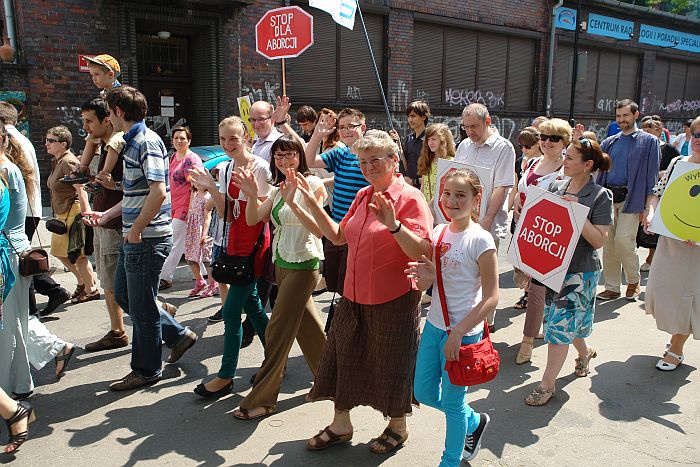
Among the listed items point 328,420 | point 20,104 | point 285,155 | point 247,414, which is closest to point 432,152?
point 285,155

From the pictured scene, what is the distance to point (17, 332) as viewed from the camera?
3918mm

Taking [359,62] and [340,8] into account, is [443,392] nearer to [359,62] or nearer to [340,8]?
[340,8]

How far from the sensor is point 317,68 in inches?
547

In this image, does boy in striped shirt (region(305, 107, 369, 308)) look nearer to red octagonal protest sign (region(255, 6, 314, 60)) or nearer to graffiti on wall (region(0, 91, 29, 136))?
red octagonal protest sign (region(255, 6, 314, 60))

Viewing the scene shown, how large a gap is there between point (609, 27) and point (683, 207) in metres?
18.1

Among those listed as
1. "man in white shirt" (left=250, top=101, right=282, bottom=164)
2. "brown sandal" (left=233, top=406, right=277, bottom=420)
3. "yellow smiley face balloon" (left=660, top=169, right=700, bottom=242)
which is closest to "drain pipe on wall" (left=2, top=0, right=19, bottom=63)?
"man in white shirt" (left=250, top=101, right=282, bottom=164)

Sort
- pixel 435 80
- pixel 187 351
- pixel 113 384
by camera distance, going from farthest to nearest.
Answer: pixel 435 80, pixel 187 351, pixel 113 384

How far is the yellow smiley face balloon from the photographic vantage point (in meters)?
4.39

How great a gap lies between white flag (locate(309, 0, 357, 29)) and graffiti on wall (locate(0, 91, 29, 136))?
226 inches

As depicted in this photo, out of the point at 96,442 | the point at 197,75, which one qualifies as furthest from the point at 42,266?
the point at 197,75

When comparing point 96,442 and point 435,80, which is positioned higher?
point 435,80

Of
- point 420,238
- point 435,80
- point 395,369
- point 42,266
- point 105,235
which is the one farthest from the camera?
point 435,80

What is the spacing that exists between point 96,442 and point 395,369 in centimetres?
188

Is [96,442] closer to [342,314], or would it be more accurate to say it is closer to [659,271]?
[342,314]
